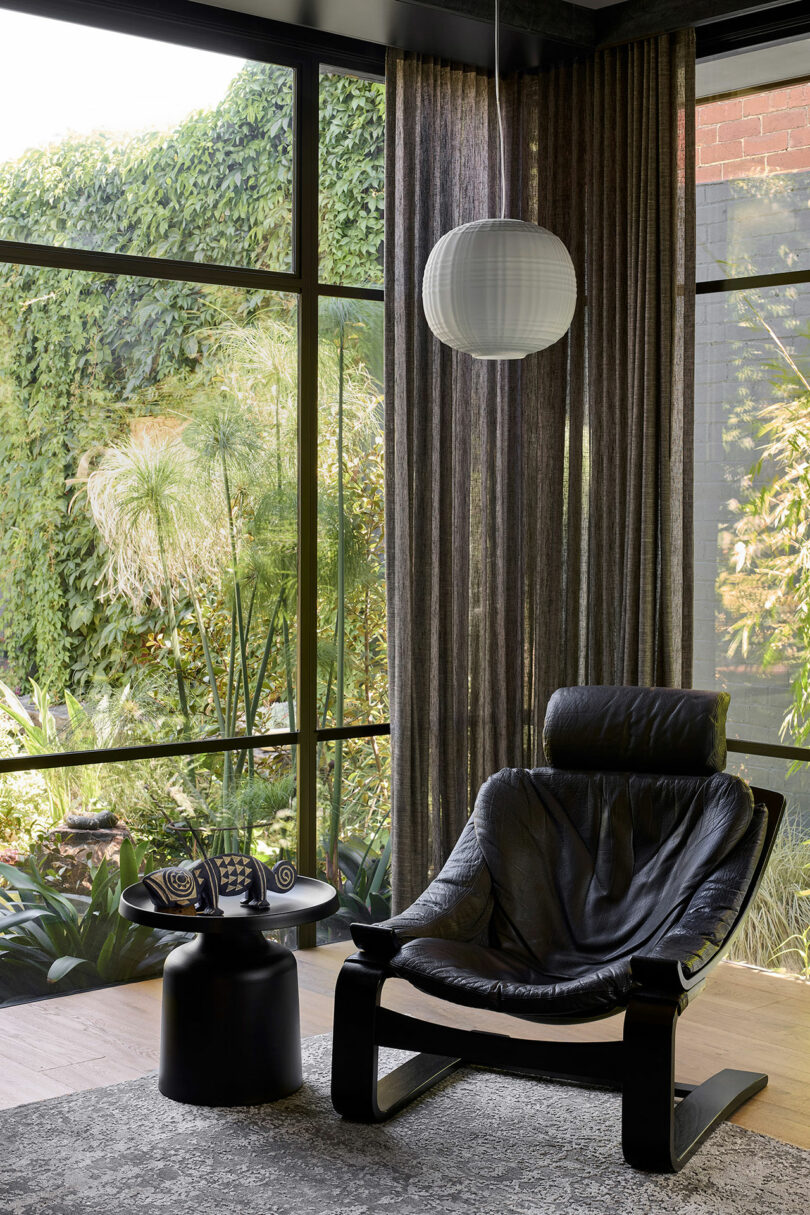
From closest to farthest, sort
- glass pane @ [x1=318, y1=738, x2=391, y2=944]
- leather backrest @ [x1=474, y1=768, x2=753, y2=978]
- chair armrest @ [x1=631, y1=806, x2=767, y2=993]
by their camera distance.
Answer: chair armrest @ [x1=631, y1=806, x2=767, y2=993] < leather backrest @ [x1=474, y1=768, x2=753, y2=978] < glass pane @ [x1=318, y1=738, x2=391, y2=944]

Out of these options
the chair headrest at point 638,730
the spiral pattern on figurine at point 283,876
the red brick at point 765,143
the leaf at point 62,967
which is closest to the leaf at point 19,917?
the leaf at point 62,967

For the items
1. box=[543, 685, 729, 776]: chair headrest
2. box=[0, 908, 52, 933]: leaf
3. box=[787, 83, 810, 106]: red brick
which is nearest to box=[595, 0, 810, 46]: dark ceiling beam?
box=[787, 83, 810, 106]: red brick

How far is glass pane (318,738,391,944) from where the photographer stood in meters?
4.72

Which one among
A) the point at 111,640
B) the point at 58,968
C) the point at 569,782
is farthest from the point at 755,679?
the point at 58,968

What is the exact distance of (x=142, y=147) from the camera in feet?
13.6

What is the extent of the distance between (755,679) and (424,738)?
1.15m

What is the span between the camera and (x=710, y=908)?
10.7 ft

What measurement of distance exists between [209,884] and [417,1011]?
995 mm

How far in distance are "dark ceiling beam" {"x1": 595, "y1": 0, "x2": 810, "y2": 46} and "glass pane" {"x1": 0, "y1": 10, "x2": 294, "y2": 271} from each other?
111 cm

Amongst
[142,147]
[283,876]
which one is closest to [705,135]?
[142,147]

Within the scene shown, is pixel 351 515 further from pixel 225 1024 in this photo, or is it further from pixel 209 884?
pixel 225 1024

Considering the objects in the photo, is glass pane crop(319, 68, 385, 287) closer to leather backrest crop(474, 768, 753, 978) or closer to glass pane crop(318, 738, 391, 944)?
glass pane crop(318, 738, 391, 944)

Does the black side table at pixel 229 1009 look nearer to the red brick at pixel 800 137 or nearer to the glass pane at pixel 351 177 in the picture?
the glass pane at pixel 351 177

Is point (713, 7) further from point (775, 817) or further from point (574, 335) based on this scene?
point (775, 817)
